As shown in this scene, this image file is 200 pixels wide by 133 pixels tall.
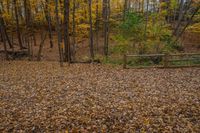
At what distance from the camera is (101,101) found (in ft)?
24.8

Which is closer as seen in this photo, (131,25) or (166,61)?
(166,61)

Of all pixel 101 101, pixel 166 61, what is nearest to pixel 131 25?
pixel 166 61

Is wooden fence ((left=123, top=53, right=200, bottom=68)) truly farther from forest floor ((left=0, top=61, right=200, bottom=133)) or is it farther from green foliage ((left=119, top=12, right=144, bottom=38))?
green foliage ((left=119, top=12, right=144, bottom=38))

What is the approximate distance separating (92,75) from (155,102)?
535 cm

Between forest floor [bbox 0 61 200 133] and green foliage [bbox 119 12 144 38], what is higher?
green foliage [bbox 119 12 144 38]

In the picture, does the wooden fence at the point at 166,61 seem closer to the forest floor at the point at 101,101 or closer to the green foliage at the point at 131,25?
the forest floor at the point at 101,101


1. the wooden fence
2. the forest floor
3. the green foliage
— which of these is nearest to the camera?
the forest floor

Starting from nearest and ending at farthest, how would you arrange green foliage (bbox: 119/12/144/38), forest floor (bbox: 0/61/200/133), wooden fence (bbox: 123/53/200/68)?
forest floor (bbox: 0/61/200/133) < wooden fence (bbox: 123/53/200/68) < green foliage (bbox: 119/12/144/38)

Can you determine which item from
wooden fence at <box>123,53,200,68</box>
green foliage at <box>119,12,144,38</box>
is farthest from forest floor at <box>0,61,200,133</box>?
green foliage at <box>119,12,144,38</box>

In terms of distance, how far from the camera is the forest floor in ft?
19.1

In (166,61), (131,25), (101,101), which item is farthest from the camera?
(131,25)

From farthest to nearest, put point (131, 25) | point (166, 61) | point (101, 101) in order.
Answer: point (131, 25) → point (166, 61) → point (101, 101)

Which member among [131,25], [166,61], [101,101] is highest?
[131,25]

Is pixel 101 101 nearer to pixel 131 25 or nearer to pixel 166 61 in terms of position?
pixel 166 61
